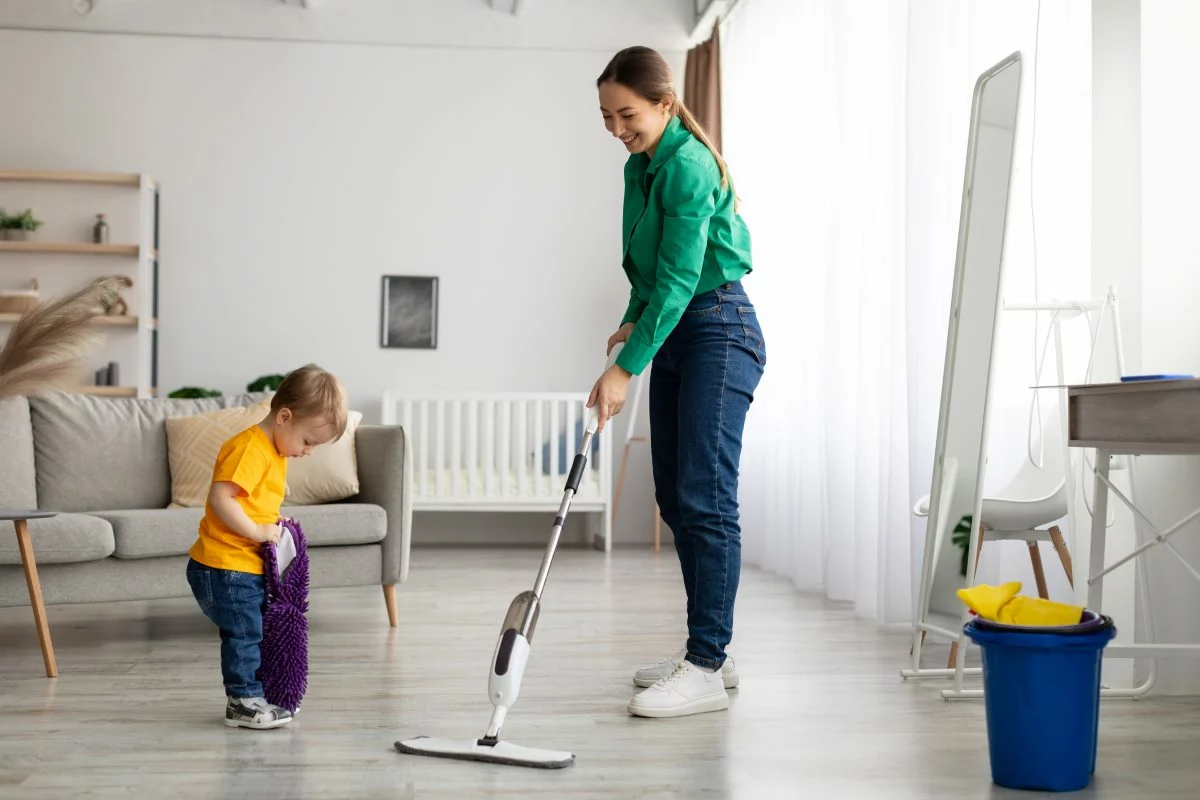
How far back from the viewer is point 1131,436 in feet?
7.11

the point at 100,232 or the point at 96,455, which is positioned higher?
the point at 100,232

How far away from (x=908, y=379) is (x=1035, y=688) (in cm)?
161

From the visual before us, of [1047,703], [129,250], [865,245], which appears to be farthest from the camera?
[129,250]

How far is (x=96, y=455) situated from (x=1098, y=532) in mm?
2741

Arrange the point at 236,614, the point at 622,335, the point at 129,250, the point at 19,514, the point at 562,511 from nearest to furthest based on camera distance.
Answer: the point at 562,511 → the point at 236,614 → the point at 622,335 → the point at 19,514 → the point at 129,250

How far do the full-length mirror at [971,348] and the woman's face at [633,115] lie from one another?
2.58 ft

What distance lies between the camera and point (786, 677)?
8.74 ft

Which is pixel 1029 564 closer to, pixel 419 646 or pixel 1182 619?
pixel 1182 619

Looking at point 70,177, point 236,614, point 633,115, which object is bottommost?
point 236,614

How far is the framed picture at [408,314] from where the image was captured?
5.94 m

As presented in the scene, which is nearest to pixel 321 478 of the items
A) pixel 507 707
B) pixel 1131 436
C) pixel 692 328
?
pixel 692 328

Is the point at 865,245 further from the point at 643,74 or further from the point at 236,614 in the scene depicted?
the point at 236,614

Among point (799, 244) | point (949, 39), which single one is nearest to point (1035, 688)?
point (949, 39)

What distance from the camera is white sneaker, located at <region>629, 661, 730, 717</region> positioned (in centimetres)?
223
